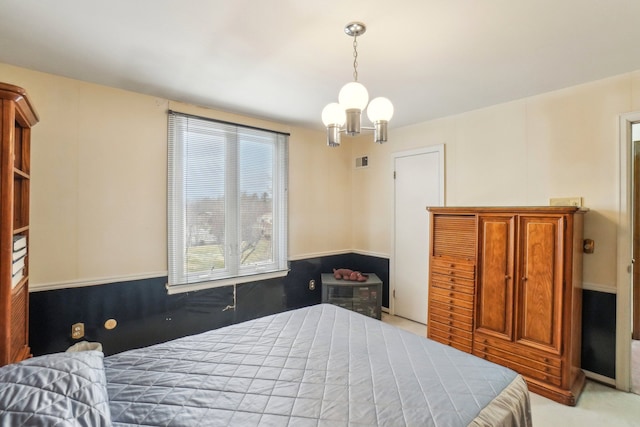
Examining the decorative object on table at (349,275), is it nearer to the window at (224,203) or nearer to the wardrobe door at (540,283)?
the window at (224,203)

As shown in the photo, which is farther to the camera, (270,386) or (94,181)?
(94,181)

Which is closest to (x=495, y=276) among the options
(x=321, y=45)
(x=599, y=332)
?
(x=599, y=332)

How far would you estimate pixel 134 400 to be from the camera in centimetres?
121

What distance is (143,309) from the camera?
8.99ft

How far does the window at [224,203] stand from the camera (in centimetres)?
294

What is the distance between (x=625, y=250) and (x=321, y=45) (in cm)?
279

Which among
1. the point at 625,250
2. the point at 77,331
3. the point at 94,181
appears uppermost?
the point at 94,181

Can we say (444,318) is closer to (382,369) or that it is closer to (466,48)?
(382,369)

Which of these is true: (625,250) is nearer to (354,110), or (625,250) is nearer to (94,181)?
(354,110)

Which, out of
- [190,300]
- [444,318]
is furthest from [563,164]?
[190,300]

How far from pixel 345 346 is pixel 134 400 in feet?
3.46

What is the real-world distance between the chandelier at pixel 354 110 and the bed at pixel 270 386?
125 centimetres

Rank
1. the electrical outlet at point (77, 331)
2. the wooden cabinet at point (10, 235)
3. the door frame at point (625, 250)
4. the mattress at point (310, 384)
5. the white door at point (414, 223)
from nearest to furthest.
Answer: the mattress at point (310, 384), the wooden cabinet at point (10, 235), the door frame at point (625, 250), the electrical outlet at point (77, 331), the white door at point (414, 223)

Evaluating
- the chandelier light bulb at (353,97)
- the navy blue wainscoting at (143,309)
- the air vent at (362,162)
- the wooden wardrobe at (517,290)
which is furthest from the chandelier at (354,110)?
the air vent at (362,162)
